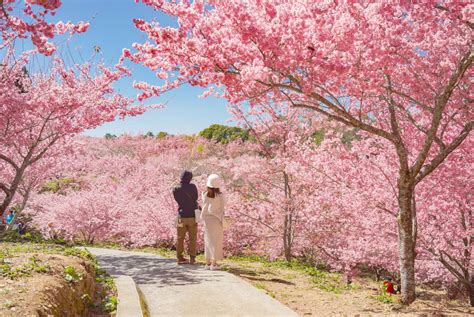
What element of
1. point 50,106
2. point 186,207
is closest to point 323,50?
point 186,207

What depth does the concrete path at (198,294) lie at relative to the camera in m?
5.41

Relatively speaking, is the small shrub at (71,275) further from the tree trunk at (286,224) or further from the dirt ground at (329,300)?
the tree trunk at (286,224)

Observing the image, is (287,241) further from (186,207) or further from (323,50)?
(323,50)

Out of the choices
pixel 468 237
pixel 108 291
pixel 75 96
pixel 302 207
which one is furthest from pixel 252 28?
pixel 302 207

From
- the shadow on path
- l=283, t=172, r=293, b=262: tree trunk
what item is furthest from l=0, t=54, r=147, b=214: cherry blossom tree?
l=283, t=172, r=293, b=262: tree trunk

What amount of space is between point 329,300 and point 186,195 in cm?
392

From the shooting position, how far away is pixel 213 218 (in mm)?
8508

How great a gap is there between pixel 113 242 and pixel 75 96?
35.6 feet

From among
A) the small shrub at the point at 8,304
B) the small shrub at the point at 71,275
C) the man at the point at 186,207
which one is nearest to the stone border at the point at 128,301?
the small shrub at the point at 71,275

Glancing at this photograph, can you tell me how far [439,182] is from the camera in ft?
28.2

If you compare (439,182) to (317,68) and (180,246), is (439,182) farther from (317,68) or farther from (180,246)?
(180,246)

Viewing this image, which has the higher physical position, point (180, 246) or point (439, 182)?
point (439, 182)

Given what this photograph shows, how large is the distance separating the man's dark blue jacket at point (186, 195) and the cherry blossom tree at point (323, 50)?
2657 mm

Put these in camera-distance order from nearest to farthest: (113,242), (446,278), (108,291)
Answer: (108,291) < (446,278) < (113,242)
